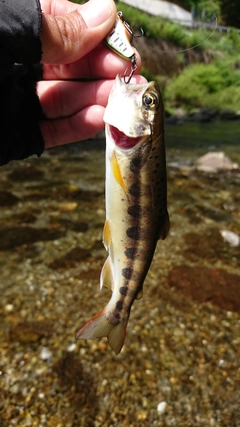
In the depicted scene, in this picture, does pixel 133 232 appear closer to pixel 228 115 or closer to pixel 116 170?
pixel 116 170

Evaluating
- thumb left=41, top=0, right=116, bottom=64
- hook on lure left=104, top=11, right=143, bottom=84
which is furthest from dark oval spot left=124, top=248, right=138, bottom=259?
thumb left=41, top=0, right=116, bottom=64

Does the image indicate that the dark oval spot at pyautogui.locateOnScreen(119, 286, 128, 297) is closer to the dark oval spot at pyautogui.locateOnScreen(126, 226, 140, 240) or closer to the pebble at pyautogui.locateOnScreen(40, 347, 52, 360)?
the dark oval spot at pyautogui.locateOnScreen(126, 226, 140, 240)

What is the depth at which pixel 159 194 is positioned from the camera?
2266mm

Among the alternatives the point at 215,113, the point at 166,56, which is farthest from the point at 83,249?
the point at 166,56

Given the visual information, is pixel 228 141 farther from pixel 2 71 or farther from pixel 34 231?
pixel 2 71

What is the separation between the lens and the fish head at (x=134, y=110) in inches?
87.1

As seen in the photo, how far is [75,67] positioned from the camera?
3.16 meters

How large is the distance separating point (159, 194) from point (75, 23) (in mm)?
1344

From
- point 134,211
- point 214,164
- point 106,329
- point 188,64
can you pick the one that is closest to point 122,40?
point 134,211

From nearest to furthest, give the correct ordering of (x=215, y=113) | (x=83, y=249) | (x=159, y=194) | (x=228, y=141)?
(x=159, y=194), (x=83, y=249), (x=228, y=141), (x=215, y=113)

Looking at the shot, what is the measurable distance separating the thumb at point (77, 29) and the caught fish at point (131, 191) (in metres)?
0.52

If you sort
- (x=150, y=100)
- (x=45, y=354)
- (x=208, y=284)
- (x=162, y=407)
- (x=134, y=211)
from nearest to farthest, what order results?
1. (x=150, y=100)
2. (x=134, y=211)
3. (x=162, y=407)
4. (x=45, y=354)
5. (x=208, y=284)

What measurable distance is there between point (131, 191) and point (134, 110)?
508mm

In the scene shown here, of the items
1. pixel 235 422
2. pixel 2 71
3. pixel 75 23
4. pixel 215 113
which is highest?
pixel 75 23
